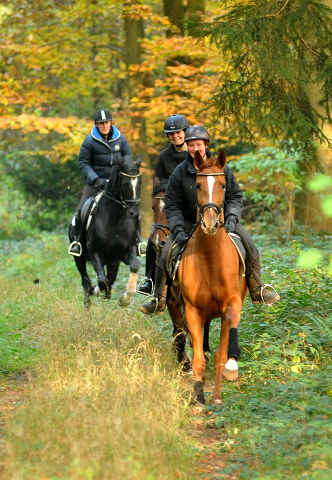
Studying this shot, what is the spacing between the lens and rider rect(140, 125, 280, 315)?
7980mm

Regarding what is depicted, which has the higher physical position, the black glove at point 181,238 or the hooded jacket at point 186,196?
the hooded jacket at point 186,196

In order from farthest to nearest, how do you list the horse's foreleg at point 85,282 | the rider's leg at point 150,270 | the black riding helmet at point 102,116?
the horse's foreleg at point 85,282 < the black riding helmet at point 102,116 < the rider's leg at point 150,270

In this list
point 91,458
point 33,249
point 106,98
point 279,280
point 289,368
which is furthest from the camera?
point 106,98

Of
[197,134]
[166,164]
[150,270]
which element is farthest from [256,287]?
[166,164]

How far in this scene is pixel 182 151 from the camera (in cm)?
972

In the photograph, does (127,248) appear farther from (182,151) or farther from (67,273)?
(67,273)

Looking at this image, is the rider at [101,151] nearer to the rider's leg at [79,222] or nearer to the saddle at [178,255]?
the rider's leg at [79,222]

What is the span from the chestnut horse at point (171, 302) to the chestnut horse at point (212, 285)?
47.0 inches

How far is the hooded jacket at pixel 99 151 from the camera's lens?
12703 millimetres

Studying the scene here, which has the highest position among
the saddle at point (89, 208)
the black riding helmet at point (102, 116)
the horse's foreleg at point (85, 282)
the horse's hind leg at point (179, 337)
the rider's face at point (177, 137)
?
the rider's face at point (177, 137)

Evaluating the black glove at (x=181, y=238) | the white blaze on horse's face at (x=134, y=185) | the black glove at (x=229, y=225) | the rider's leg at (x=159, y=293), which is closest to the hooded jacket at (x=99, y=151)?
the white blaze on horse's face at (x=134, y=185)

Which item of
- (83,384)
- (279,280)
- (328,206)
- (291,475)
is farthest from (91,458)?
(328,206)

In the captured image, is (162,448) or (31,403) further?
(31,403)

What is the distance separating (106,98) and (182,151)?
82.4ft
